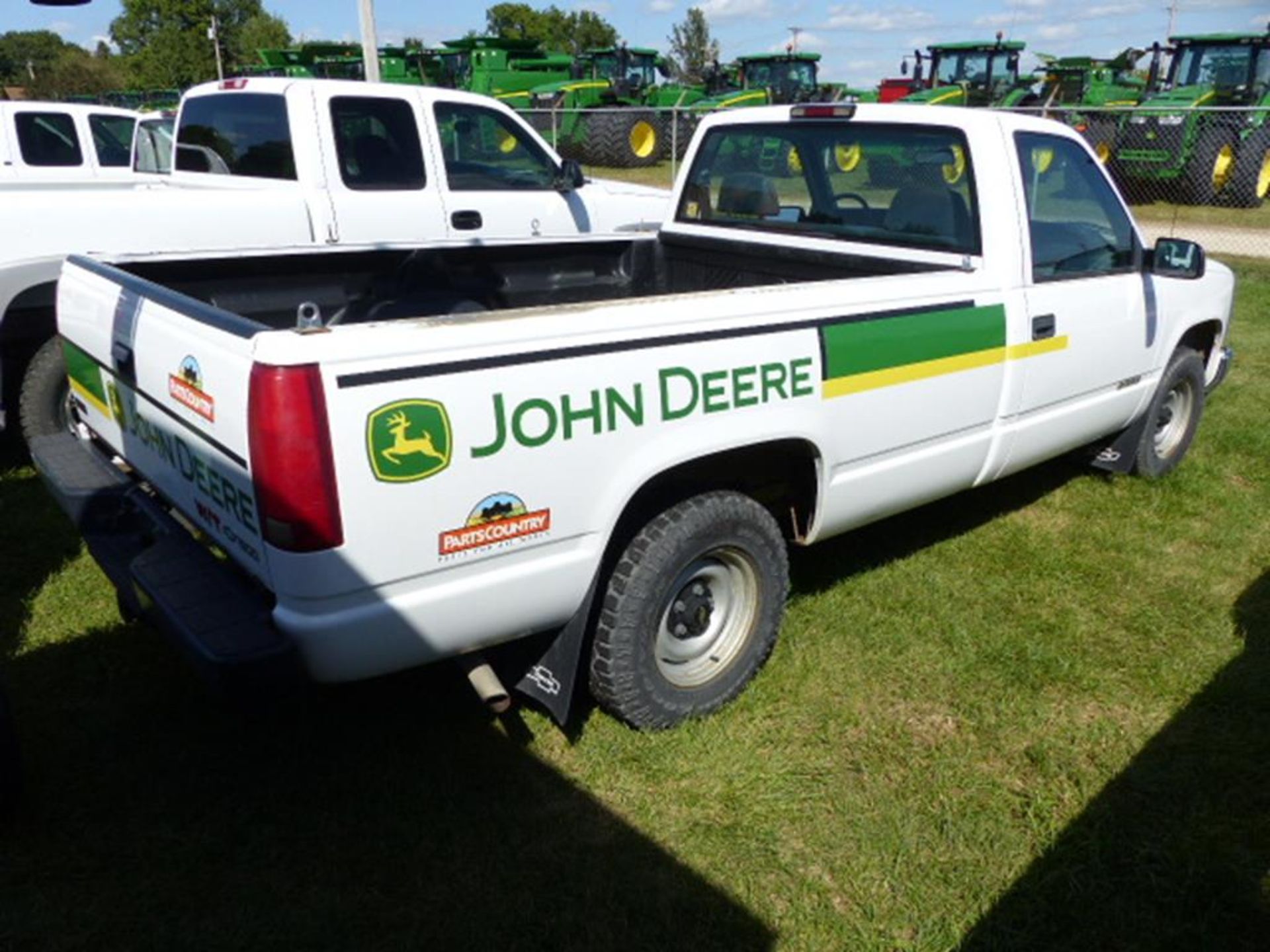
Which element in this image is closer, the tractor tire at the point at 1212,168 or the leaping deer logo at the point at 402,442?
the leaping deer logo at the point at 402,442

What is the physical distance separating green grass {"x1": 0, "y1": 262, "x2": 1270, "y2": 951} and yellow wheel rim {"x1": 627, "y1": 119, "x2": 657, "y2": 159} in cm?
1798

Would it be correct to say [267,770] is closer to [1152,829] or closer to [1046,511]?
[1152,829]

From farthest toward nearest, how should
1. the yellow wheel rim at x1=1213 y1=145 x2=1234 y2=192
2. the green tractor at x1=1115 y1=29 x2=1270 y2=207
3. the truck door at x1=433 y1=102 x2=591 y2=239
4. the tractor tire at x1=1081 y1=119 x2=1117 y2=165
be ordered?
the tractor tire at x1=1081 y1=119 x2=1117 y2=165 → the yellow wheel rim at x1=1213 y1=145 x2=1234 y2=192 → the green tractor at x1=1115 y1=29 x2=1270 y2=207 → the truck door at x1=433 y1=102 x2=591 y2=239

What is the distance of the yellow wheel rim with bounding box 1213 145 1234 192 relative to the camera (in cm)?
1570

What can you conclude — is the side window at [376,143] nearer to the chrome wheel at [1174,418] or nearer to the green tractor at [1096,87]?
the chrome wheel at [1174,418]

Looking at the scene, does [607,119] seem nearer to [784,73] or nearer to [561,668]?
[784,73]

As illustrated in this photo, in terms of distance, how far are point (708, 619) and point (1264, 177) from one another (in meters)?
17.6

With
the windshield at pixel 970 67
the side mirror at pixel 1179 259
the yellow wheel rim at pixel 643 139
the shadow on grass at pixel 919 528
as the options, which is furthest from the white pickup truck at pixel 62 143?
the windshield at pixel 970 67

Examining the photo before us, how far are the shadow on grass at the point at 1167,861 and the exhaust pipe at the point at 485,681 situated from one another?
1.31 metres

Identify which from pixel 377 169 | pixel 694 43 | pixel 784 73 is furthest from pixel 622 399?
pixel 694 43

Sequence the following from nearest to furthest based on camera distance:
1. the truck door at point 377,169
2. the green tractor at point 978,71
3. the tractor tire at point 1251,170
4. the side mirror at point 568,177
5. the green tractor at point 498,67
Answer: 1. the truck door at point 377,169
2. the side mirror at point 568,177
3. the tractor tire at point 1251,170
4. the green tractor at point 978,71
5. the green tractor at point 498,67

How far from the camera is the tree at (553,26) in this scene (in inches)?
2891

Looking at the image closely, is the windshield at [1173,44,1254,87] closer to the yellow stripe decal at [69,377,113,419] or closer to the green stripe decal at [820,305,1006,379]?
the green stripe decal at [820,305,1006,379]

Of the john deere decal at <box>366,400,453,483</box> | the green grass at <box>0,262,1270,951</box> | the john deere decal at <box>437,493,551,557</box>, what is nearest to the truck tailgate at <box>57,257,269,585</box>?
the john deere decal at <box>366,400,453,483</box>
